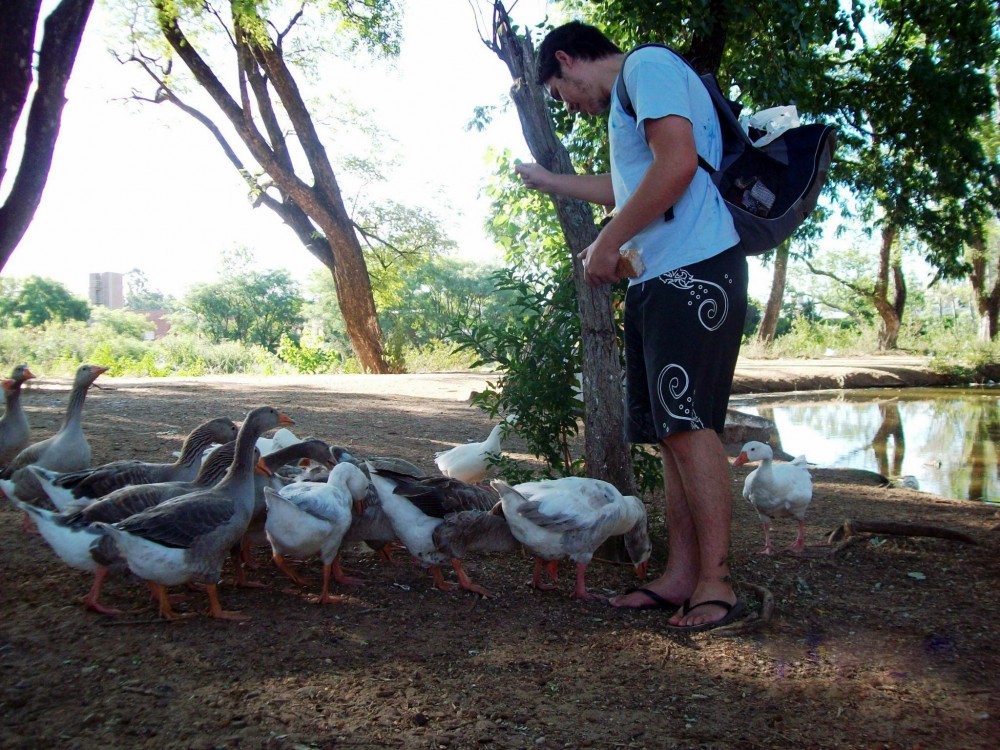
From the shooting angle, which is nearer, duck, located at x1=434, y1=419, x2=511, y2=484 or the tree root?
the tree root

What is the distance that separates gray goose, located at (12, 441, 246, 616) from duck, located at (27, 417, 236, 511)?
28 centimetres

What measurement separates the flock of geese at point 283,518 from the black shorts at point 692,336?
92 cm

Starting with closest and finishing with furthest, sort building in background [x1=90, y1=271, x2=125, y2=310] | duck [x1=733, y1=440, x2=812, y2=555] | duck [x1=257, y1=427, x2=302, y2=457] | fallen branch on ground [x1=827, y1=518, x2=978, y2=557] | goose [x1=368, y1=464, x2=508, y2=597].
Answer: goose [x1=368, y1=464, x2=508, y2=597] → fallen branch on ground [x1=827, y1=518, x2=978, y2=557] → duck [x1=733, y1=440, x2=812, y2=555] → duck [x1=257, y1=427, x2=302, y2=457] → building in background [x1=90, y1=271, x2=125, y2=310]

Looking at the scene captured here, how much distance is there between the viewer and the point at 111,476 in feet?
14.4

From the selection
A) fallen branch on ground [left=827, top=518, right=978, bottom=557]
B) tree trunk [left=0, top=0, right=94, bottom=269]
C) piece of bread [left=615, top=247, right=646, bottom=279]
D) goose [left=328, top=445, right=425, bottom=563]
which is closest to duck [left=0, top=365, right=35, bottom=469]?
tree trunk [left=0, top=0, right=94, bottom=269]

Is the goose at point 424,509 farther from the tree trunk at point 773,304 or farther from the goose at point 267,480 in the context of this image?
the tree trunk at point 773,304

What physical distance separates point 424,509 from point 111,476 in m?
1.86

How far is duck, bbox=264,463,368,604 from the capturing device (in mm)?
3828

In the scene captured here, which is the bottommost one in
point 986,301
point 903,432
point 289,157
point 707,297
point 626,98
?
point 903,432

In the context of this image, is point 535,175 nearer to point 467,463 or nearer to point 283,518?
point 283,518

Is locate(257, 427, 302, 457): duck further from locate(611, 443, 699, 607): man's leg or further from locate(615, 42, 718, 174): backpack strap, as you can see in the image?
locate(615, 42, 718, 174): backpack strap

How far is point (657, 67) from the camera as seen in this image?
307cm

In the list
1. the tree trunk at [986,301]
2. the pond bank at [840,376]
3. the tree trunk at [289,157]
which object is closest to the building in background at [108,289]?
the tree trunk at [289,157]

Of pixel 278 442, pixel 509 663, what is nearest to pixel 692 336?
pixel 509 663
